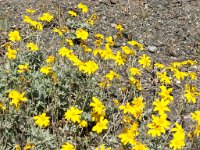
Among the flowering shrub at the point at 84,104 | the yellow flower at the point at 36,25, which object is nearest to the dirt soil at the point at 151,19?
the flowering shrub at the point at 84,104

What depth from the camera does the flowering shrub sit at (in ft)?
11.1

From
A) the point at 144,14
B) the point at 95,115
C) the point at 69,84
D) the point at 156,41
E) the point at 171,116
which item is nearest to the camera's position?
the point at 95,115

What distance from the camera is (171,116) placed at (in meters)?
4.23

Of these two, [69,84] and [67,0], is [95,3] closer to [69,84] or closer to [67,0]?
[67,0]

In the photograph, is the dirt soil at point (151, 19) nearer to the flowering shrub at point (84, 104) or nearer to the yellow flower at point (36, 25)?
the flowering shrub at point (84, 104)

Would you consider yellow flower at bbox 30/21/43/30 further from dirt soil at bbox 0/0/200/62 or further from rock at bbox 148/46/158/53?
rock at bbox 148/46/158/53

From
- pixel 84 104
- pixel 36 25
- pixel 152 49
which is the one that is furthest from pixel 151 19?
pixel 84 104

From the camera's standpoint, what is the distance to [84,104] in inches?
144

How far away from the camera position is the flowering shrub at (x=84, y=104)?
3.38 meters

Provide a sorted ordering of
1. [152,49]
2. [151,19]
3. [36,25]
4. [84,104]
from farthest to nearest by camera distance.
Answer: [151,19], [152,49], [36,25], [84,104]

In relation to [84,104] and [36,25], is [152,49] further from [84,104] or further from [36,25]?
[84,104]

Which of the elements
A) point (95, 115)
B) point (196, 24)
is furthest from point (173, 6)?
point (95, 115)

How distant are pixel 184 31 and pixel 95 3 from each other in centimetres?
118

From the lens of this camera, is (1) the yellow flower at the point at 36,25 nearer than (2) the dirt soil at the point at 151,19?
Yes
